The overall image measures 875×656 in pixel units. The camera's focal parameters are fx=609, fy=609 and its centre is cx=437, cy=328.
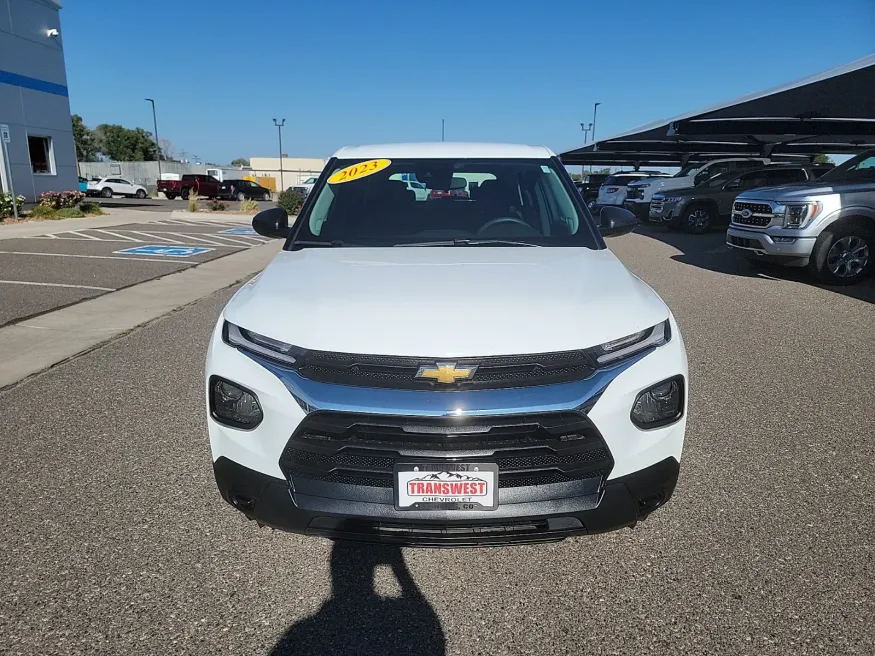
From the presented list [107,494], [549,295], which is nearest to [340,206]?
[549,295]

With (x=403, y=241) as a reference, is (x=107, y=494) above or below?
below

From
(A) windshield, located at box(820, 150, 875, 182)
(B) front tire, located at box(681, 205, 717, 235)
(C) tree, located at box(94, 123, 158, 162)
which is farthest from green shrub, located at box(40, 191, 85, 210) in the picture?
(C) tree, located at box(94, 123, 158, 162)

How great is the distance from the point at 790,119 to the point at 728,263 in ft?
33.1

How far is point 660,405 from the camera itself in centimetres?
219

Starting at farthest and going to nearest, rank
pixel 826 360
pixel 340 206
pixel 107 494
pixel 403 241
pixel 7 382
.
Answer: pixel 826 360
pixel 7 382
pixel 340 206
pixel 403 241
pixel 107 494

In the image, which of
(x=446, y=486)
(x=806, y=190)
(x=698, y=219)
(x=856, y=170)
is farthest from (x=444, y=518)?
(x=698, y=219)

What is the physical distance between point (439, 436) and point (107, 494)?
2033 mm

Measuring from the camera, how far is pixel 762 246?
30.6 feet

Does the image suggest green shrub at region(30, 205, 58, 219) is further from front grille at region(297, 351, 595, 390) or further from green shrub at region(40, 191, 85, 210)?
front grille at region(297, 351, 595, 390)

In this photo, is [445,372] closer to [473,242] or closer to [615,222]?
[473,242]

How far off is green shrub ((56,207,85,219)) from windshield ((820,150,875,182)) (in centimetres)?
2088

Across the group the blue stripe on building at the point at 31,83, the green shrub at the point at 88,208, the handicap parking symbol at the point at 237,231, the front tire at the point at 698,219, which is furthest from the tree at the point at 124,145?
the front tire at the point at 698,219

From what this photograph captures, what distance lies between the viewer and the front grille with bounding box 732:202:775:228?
363 inches

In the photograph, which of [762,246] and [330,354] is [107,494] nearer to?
[330,354]
